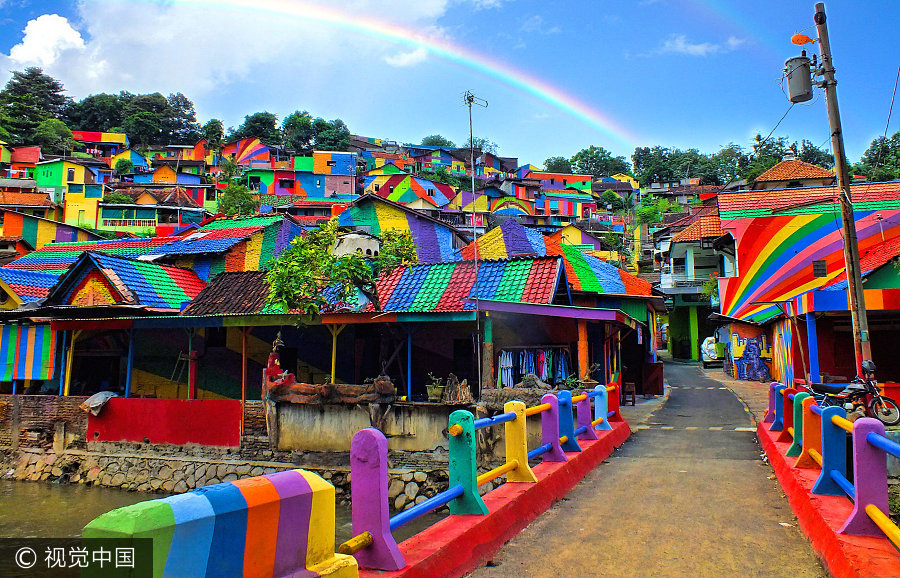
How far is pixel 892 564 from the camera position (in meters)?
4.32

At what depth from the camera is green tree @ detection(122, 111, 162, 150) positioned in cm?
8475

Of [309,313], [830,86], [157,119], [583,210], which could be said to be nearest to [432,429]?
[309,313]

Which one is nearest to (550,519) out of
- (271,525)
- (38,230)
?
(271,525)

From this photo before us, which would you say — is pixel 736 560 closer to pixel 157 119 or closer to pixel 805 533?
pixel 805 533

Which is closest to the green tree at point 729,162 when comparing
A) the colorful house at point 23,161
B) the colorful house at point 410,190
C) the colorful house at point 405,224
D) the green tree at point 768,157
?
the green tree at point 768,157

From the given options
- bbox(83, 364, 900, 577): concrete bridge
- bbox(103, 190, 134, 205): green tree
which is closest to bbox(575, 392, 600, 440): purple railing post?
bbox(83, 364, 900, 577): concrete bridge

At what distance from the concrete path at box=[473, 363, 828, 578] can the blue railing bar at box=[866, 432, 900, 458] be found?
127cm

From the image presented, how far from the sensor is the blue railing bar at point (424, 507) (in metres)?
4.78

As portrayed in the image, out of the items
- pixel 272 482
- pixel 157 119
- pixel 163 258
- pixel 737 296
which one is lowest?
pixel 272 482

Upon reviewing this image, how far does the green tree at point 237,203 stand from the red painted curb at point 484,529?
167ft

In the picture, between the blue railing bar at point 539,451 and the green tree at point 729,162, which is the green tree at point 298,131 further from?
the blue railing bar at point 539,451

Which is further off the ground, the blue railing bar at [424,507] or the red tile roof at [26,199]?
the red tile roof at [26,199]

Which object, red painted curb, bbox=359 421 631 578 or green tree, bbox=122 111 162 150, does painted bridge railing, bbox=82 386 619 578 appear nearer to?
red painted curb, bbox=359 421 631 578

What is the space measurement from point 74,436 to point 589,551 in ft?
59.6
